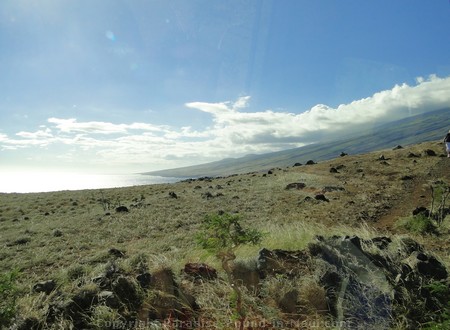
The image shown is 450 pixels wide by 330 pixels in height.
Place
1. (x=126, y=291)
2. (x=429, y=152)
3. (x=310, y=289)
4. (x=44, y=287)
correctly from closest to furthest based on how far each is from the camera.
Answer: (x=310, y=289) < (x=126, y=291) < (x=44, y=287) < (x=429, y=152)

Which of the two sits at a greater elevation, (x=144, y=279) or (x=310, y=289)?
(x=144, y=279)

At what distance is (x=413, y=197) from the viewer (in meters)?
23.8

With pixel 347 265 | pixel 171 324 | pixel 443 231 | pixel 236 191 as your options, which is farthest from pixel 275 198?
pixel 171 324

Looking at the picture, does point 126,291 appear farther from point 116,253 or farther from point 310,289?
point 116,253

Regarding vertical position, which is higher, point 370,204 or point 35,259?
point 35,259

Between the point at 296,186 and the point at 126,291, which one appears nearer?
the point at 126,291

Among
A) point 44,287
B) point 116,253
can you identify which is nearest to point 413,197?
point 116,253

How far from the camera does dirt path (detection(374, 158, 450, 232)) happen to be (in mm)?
18714

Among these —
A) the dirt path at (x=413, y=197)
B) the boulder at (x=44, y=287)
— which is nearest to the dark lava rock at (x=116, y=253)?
the boulder at (x=44, y=287)

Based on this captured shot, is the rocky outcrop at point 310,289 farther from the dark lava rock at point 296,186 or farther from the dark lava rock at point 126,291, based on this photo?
the dark lava rock at point 296,186

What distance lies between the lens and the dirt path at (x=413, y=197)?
1871 cm

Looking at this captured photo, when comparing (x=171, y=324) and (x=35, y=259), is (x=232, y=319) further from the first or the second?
(x=35, y=259)

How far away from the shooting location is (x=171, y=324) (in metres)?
5.78

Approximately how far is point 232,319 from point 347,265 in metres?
2.99
